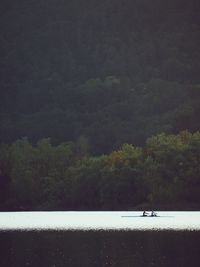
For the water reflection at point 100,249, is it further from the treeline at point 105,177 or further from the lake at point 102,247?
the treeline at point 105,177

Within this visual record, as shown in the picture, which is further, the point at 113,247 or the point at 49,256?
the point at 113,247

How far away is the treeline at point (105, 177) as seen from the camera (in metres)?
134

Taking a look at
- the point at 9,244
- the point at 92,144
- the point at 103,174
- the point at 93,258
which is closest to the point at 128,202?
the point at 103,174

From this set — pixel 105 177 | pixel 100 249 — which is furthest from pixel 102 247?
pixel 105 177

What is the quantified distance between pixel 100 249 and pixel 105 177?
261 ft

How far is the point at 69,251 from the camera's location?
57281 mm

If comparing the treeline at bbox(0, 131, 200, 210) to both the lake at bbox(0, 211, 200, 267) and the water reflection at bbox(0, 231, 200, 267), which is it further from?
the water reflection at bbox(0, 231, 200, 267)

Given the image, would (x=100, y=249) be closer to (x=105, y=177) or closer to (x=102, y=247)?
(x=102, y=247)

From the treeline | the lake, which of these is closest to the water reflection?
the lake

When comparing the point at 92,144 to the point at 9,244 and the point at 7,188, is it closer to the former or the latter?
the point at 7,188

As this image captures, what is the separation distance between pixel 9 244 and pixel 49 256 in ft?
28.4

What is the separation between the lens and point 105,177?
452 ft

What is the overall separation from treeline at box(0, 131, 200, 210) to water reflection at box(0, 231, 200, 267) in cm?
6088

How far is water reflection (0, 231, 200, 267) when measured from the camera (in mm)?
50375
